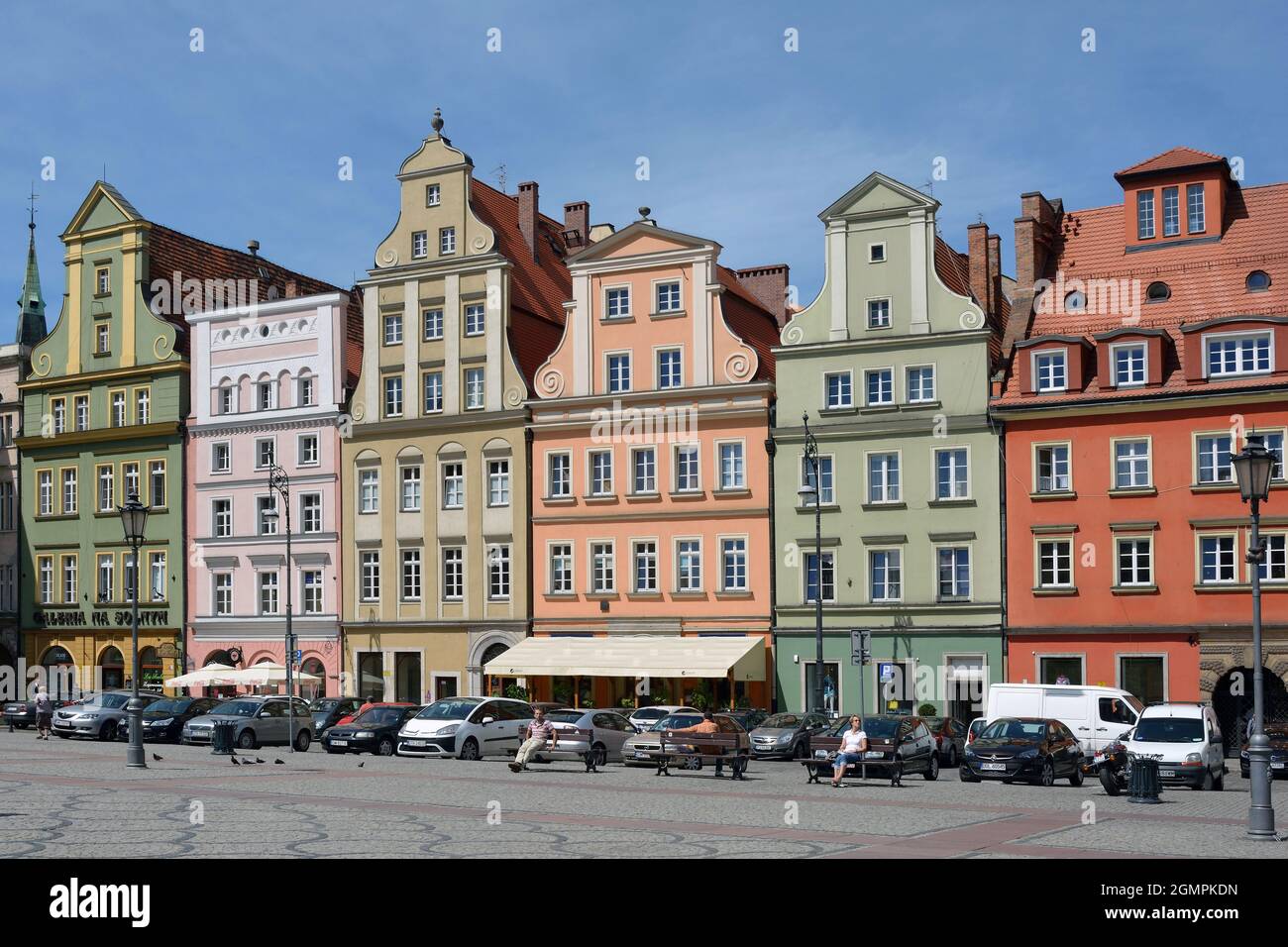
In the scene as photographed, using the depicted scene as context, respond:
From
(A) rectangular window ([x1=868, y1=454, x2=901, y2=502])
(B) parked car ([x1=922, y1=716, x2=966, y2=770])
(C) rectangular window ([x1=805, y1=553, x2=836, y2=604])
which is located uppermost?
(A) rectangular window ([x1=868, y1=454, x2=901, y2=502])

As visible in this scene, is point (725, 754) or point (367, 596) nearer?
point (725, 754)

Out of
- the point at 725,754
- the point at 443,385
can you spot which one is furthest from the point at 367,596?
the point at 725,754

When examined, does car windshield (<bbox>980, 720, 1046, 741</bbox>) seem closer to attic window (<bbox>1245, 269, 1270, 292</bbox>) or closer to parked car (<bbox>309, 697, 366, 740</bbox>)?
parked car (<bbox>309, 697, 366, 740</bbox>)

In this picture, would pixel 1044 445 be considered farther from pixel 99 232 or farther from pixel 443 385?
pixel 99 232

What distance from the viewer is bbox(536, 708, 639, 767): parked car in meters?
38.4

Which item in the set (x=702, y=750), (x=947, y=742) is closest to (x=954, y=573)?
(x=947, y=742)

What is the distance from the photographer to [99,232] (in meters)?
68.8

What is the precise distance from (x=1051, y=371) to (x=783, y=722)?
606 inches

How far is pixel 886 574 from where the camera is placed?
173 ft

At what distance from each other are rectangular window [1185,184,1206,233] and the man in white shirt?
27238mm

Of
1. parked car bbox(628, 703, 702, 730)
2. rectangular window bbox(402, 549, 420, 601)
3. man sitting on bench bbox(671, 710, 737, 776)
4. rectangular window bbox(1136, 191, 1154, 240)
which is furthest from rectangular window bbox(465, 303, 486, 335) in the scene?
man sitting on bench bbox(671, 710, 737, 776)

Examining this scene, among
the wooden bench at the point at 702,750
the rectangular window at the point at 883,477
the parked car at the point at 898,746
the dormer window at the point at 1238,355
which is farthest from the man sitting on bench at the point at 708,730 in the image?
the dormer window at the point at 1238,355

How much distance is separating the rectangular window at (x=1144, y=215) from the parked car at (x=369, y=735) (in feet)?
95.2
